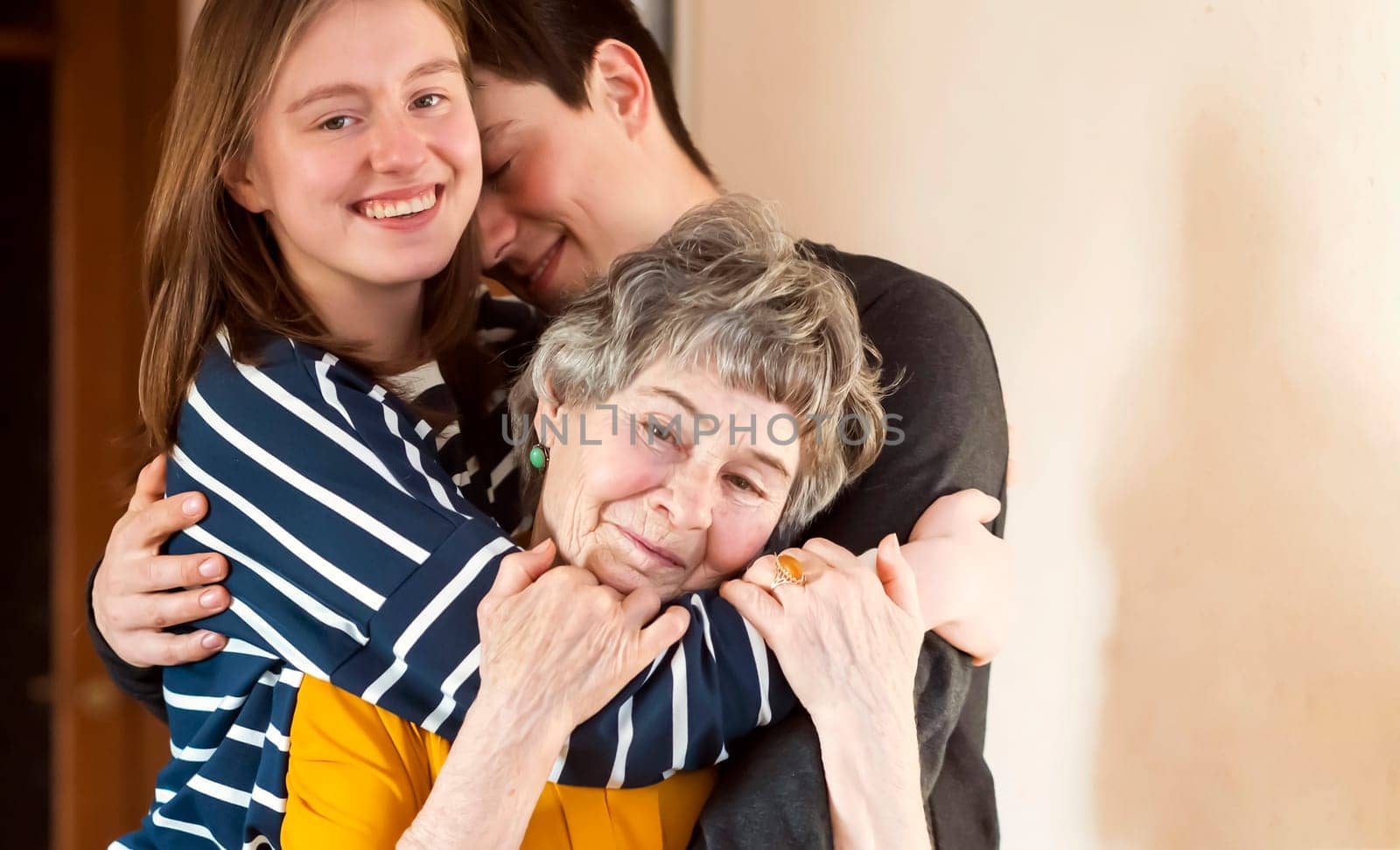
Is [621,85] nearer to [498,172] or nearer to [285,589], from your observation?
[498,172]

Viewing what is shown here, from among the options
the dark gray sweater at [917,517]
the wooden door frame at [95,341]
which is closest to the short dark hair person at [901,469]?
the dark gray sweater at [917,517]

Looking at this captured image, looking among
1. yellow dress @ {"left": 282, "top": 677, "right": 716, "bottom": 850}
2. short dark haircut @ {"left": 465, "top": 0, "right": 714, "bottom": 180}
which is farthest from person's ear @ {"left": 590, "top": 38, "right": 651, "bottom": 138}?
yellow dress @ {"left": 282, "top": 677, "right": 716, "bottom": 850}

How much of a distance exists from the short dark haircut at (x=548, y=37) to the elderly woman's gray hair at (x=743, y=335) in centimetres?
33

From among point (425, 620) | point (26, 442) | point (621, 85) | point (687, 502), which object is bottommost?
point (26, 442)

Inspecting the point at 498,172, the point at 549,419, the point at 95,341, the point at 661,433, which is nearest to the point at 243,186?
the point at 498,172

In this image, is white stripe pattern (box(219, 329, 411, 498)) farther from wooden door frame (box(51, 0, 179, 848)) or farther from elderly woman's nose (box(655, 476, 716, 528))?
wooden door frame (box(51, 0, 179, 848))

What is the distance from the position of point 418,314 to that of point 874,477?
581 millimetres

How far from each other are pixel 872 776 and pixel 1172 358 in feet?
2.32

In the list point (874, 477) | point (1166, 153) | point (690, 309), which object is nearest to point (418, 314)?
point (690, 309)

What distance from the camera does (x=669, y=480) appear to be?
114 centimetres

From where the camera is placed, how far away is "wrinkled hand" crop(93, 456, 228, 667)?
1192 mm

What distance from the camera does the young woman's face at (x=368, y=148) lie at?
1.22m

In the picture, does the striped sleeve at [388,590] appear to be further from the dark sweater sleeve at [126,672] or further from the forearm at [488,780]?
the dark sweater sleeve at [126,672]

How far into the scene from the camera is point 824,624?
1083 millimetres
